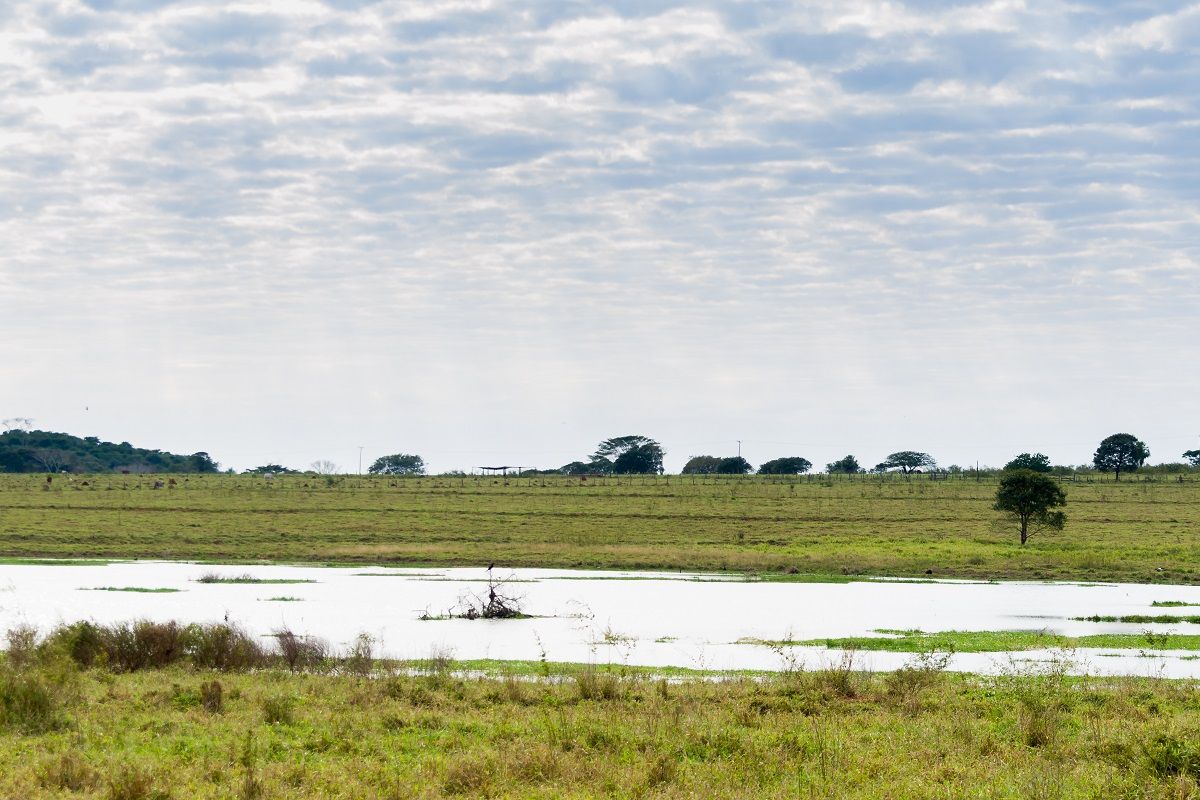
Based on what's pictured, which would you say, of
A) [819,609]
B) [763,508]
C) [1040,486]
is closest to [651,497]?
[763,508]

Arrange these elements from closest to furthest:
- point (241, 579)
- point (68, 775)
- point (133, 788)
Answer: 1. point (133, 788)
2. point (68, 775)
3. point (241, 579)

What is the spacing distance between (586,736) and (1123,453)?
14275cm

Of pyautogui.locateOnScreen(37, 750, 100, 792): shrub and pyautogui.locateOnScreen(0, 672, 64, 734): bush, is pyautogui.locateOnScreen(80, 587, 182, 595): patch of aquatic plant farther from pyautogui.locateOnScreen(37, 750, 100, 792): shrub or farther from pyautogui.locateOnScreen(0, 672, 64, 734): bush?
pyautogui.locateOnScreen(37, 750, 100, 792): shrub

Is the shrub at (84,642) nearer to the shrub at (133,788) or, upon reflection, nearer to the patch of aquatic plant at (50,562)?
the shrub at (133,788)

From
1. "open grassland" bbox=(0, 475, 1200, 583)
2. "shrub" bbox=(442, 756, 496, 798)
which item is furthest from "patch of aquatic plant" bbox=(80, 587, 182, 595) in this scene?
"shrub" bbox=(442, 756, 496, 798)

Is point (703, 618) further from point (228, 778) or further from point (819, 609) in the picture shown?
point (228, 778)

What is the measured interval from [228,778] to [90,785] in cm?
126

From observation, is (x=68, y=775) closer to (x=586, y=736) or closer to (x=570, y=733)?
(x=570, y=733)

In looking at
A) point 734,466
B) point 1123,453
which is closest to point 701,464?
point 734,466

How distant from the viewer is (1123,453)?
474 feet

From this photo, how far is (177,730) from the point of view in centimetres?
1514

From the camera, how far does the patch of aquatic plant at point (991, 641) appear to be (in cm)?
2636

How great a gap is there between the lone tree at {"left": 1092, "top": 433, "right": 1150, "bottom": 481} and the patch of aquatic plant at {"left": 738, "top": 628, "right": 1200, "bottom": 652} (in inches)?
4843

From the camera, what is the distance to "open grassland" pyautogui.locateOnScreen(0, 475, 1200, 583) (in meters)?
53.6
